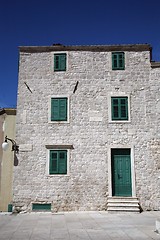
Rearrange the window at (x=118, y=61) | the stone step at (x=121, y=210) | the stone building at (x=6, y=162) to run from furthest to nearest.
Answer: the window at (x=118, y=61) < the stone building at (x=6, y=162) < the stone step at (x=121, y=210)

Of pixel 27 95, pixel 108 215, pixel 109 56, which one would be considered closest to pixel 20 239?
pixel 108 215

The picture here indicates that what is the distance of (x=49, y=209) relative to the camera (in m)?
12.2

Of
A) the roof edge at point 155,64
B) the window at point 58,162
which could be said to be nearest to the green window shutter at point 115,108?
the roof edge at point 155,64

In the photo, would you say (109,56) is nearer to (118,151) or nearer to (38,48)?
(38,48)

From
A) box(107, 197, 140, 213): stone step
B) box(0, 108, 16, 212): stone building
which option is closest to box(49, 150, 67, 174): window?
box(0, 108, 16, 212): stone building

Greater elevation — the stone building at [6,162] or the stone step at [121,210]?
the stone building at [6,162]

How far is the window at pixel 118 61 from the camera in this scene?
13641 mm

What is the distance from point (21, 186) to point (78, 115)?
4384 millimetres

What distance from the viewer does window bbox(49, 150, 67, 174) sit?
12.5 metres

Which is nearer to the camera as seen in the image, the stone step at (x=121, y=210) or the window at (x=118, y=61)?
the stone step at (x=121, y=210)

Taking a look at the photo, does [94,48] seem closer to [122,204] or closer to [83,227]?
[122,204]

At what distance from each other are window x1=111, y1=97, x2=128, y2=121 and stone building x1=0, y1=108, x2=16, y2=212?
518cm

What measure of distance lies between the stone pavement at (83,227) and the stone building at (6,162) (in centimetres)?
237

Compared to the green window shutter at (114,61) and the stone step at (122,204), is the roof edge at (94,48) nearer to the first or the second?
the green window shutter at (114,61)
